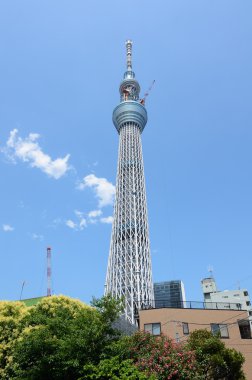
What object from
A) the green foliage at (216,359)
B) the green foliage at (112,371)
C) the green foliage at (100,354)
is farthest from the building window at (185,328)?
the green foliage at (112,371)

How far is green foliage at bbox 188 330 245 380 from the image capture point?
921 inches

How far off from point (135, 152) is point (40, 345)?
74651mm

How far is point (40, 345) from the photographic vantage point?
2017 cm

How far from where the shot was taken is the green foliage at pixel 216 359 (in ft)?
76.7

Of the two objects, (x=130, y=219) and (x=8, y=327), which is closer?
(x=8, y=327)

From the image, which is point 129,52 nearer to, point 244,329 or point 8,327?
point 244,329

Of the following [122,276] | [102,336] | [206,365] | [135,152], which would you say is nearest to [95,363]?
[102,336]

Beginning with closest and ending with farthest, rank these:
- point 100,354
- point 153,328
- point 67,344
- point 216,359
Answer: point 67,344 < point 100,354 < point 216,359 < point 153,328

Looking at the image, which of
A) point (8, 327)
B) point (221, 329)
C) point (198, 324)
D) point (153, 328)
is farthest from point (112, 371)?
point (221, 329)

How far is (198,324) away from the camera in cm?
3300

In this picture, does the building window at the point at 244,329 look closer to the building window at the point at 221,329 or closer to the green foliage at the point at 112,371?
the building window at the point at 221,329

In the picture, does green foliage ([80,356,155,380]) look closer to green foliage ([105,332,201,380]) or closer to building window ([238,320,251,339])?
green foliage ([105,332,201,380])

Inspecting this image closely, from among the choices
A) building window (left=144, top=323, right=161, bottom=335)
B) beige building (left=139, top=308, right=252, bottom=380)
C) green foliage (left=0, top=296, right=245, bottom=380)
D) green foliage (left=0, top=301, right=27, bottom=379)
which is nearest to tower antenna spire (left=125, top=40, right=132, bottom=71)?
beige building (left=139, top=308, right=252, bottom=380)

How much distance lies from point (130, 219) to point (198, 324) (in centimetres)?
4972
